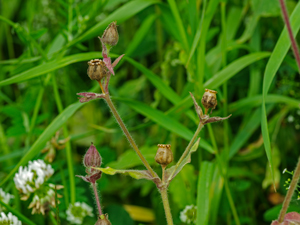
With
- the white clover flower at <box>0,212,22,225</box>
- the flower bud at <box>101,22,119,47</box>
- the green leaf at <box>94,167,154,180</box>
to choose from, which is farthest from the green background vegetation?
the flower bud at <box>101,22,119,47</box>

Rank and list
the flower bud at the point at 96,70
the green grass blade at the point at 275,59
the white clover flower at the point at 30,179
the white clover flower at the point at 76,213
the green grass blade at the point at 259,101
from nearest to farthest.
Result: the flower bud at the point at 96,70, the green grass blade at the point at 275,59, the white clover flower at the point at 30,179, the white clover flower at the point at 76,213, the green grass blade at the point at 259,101

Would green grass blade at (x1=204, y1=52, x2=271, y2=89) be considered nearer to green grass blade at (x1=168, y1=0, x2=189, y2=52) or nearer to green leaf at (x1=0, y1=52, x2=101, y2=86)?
green grass blade at (x1=168, y1=0, x2=189, y2=52)

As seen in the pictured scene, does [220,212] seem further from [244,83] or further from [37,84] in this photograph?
[37,84]

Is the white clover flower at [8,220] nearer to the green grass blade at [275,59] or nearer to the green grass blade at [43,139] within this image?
the green grass blade at [43,139]

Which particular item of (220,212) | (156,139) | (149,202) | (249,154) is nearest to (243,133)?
Result: (249,154)

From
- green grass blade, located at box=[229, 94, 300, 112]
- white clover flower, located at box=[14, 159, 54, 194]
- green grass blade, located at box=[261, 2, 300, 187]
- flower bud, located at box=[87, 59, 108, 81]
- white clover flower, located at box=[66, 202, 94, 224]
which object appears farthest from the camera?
green grass blade, located at box=[229, 94, 300, 112]

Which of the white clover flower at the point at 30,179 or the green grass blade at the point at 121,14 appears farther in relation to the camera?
the green grass blade at the point at 121,14

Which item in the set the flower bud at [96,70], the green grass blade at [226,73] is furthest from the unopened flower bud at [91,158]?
the green grass blade at [226,73]

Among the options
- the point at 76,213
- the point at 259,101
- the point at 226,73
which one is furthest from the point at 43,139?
the point at 259,101
